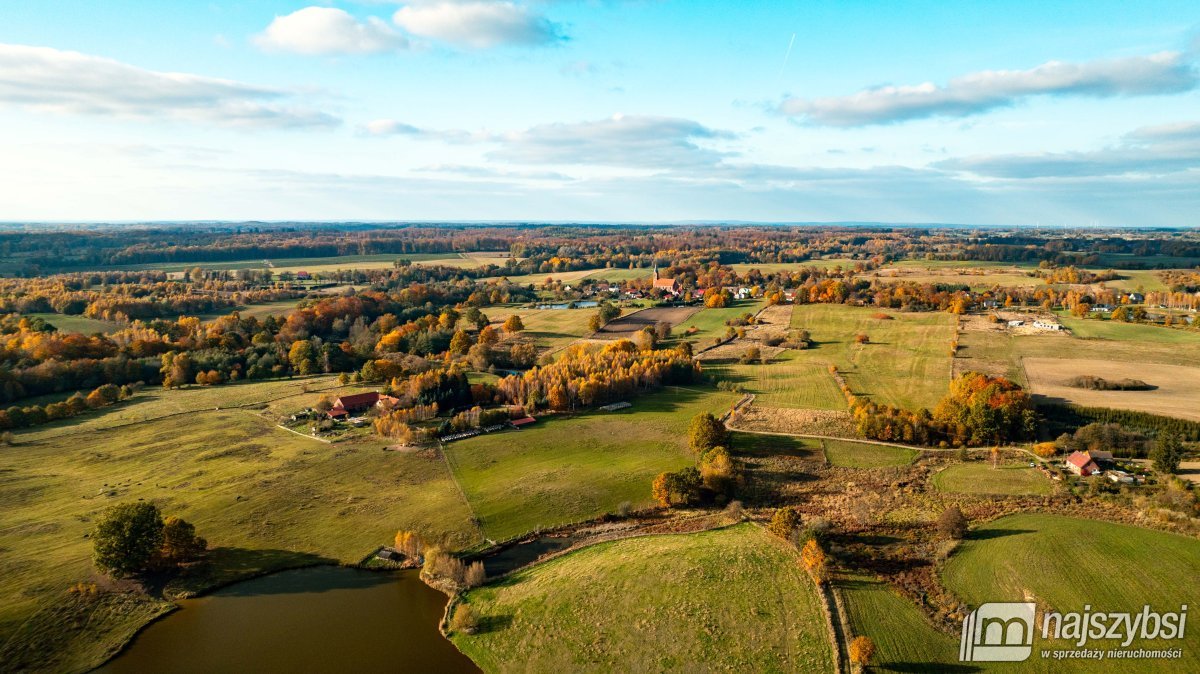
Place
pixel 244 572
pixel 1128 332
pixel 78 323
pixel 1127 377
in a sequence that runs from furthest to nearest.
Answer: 1. pixel 78 323
2. pixel 1128 332
3. pixel 1127 377
4. pixel 244 572

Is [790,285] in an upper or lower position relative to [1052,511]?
upper

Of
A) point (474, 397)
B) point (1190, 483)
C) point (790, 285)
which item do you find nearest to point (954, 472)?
point (1190, 483)

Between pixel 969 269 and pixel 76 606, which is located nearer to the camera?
pixel 76 606

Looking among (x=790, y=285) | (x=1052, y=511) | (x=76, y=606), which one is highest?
(x=790, y=285)

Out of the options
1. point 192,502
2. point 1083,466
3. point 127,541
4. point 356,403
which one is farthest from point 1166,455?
point 192,502

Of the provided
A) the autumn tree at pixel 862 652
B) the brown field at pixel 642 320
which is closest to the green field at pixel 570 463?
the autumn tree at pixel 862 652

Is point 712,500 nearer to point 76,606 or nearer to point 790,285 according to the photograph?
point 76,606

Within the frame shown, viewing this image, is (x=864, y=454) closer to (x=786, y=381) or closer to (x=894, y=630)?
(x=786, y=381)
